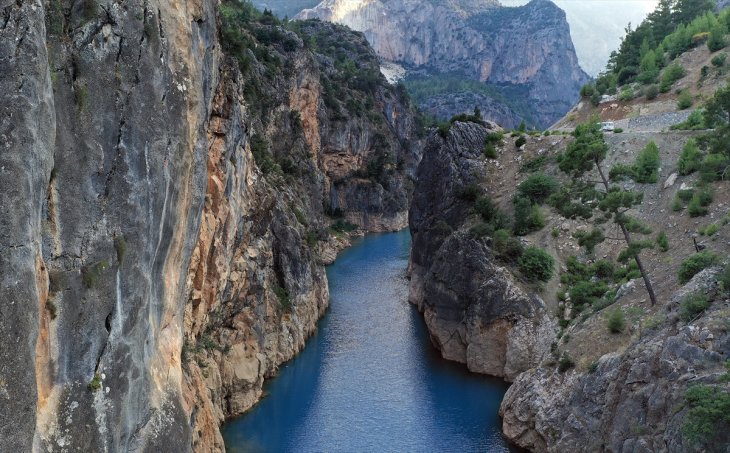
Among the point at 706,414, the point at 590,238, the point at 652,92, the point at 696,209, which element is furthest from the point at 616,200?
the point at 652,92

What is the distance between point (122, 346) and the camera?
683 inches

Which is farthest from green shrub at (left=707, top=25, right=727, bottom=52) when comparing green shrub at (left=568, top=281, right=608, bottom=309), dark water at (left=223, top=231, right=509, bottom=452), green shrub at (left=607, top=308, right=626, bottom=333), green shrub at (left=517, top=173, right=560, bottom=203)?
green shrub at (left=607, top=308, right=626, bottom=333)

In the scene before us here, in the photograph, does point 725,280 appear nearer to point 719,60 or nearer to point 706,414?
point 706,414

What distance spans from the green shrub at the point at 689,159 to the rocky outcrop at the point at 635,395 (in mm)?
13852

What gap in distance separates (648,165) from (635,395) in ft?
70.2

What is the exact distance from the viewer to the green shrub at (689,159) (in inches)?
1534

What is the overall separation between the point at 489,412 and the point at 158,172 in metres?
23.5

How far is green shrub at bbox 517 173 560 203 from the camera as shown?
45812 millimetres

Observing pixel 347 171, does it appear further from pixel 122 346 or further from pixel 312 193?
pixel 122 346

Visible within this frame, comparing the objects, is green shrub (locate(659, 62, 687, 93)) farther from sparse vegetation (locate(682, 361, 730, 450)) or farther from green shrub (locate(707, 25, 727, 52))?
sparse vegetation (locate(682, 361, 730, 450))

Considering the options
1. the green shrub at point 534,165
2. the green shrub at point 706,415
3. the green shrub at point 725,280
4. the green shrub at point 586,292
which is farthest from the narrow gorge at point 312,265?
the green shrub at point 534,165

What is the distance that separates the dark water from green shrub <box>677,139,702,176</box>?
1644 centimetres

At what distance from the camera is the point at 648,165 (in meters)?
41.9

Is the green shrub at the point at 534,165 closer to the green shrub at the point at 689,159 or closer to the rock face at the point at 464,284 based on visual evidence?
the rock face at the point at 464,284
